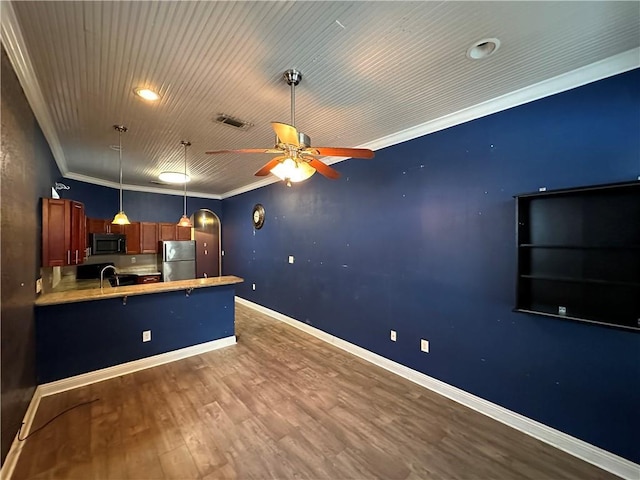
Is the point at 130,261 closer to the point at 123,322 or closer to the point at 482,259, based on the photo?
the point at 123,322

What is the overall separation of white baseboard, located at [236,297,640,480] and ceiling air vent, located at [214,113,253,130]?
3.08 m

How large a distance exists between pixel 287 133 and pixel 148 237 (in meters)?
5.85

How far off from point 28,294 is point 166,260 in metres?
4.22

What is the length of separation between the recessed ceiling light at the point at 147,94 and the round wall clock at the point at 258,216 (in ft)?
10.8

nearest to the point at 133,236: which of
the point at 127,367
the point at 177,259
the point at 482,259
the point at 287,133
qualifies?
the point at 177,259

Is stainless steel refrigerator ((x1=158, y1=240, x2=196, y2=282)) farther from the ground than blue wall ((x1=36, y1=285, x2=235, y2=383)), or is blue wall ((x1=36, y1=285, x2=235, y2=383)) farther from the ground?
stainless steel refrigerator ((x1=158, y1=240, x2=196, y2=282))

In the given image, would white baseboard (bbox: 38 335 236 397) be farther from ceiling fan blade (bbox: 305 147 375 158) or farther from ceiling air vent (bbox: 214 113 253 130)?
ceiling fan blade (bbox: 305 147 375 158)

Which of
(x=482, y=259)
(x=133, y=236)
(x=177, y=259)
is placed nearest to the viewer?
(x=482, y=259)

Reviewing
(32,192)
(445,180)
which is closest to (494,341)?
(445,180)

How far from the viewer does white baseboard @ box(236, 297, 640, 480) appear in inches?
70.1

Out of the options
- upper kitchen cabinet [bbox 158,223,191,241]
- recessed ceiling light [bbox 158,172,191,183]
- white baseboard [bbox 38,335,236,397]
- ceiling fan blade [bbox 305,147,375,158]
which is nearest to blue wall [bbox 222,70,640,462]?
ceiling fan blade [bbox 305,147,375,158]

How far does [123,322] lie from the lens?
120 inches

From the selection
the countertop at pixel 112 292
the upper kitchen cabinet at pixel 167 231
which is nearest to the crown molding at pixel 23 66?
the countertop at pixel 112 292

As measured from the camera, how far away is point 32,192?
2297 mm
